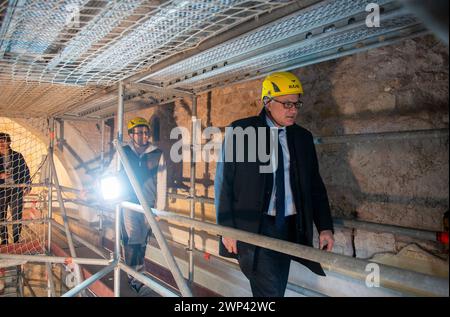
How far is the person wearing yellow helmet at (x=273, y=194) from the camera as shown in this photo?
7.42 feet

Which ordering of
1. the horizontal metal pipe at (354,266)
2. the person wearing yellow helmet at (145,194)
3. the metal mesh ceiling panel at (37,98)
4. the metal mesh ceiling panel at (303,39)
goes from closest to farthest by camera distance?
the horizontal metal pipe at (354,266) < the metal mesh ceiling panel at (303,39) < the metal mesh ceiling panel at (37,98) < the person wearing yellow helmet at (145,194)

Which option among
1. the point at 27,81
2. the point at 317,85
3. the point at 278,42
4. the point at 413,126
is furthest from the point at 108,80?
the point at 413,126

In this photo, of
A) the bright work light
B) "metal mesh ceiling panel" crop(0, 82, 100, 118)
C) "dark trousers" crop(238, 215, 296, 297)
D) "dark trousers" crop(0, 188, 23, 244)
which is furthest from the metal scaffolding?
"dark trousers" crop(0, 188, 23, 244)

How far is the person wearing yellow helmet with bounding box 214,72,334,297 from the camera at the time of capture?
2.26 meters

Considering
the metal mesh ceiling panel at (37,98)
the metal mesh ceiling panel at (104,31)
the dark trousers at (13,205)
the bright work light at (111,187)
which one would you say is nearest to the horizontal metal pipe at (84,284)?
the bright work light at (111,187)

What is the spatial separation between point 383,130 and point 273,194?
1.35 meters

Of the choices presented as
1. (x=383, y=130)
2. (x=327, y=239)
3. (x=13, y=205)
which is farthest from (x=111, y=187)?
(x=13, y=205)

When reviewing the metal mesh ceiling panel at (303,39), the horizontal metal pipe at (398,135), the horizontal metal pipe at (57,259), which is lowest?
the horizontal metal pipe at (57,259)

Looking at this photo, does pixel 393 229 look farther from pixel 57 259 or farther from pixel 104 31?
pixel 57 259

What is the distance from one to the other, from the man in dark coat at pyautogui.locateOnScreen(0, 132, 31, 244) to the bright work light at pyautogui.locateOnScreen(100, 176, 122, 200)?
10.5ft

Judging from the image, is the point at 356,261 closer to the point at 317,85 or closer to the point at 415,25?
the point at 415,25

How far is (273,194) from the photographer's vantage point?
7.59 ft

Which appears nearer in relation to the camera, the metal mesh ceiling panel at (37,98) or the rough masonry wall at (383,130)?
the rough masonry wall at (383,130)

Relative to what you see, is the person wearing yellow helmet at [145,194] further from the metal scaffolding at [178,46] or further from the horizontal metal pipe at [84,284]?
the horizontal metal pipe at [84,284]
